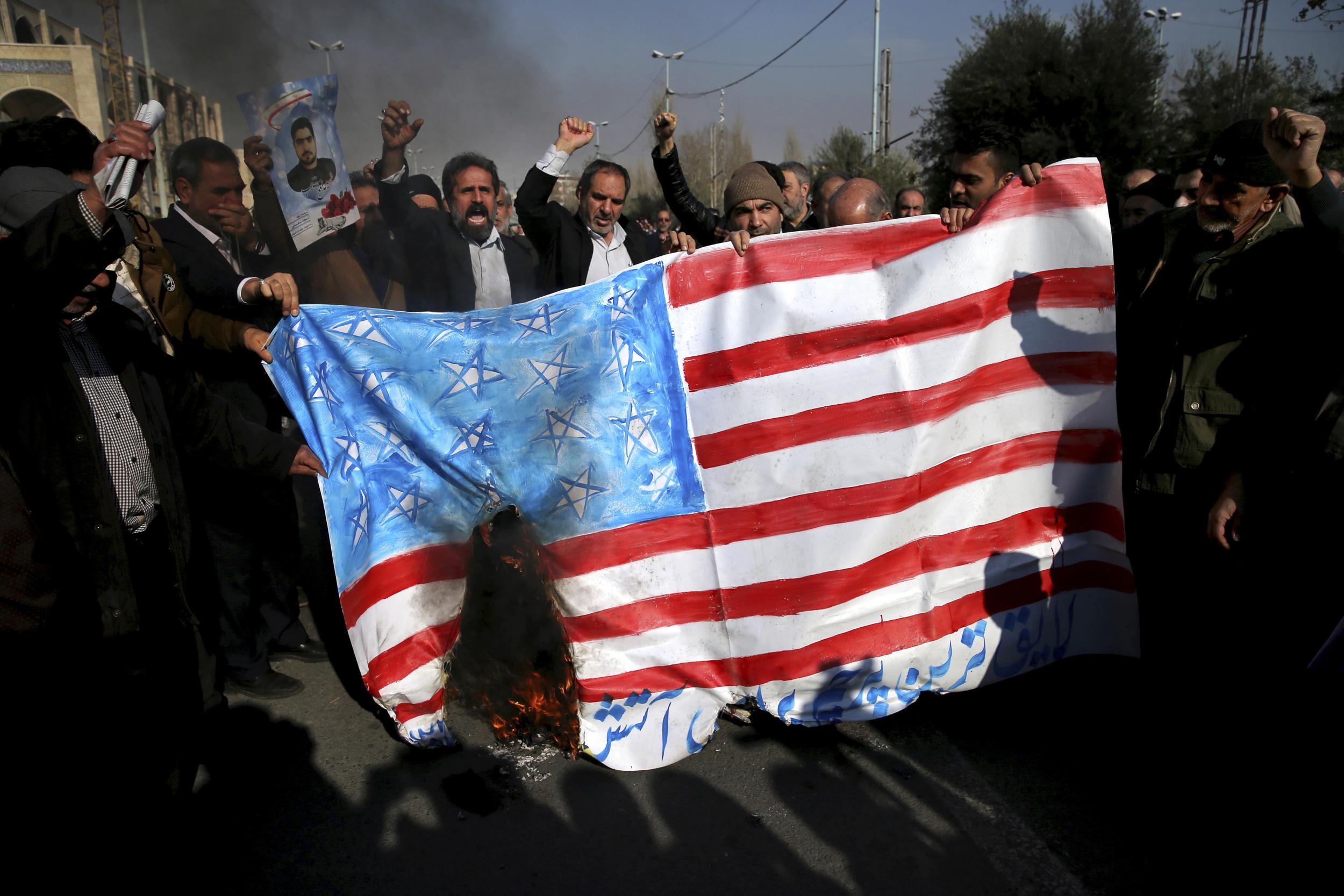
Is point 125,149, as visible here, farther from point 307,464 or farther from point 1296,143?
point 1296,143

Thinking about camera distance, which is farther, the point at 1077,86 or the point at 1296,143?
the point at 1077,86

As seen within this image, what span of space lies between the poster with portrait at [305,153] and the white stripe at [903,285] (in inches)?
75.0

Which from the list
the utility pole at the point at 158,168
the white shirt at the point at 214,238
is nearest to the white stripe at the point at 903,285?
the white shirt at the point at 214,238

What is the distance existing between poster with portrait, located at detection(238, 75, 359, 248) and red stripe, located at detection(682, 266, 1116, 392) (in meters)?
2.04

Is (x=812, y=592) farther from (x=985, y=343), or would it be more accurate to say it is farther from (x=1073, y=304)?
(x=1073, y=304)

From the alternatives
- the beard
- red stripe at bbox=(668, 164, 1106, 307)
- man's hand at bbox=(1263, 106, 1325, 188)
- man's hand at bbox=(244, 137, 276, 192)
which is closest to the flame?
red stripe at bbox=(668, 164, 1106, 307)

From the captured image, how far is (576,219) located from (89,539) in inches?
115

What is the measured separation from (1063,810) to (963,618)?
0.74m

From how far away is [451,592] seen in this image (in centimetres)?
313

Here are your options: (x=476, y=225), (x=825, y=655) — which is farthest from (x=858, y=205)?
(x=825, y=655)

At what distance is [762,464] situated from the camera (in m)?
3.16

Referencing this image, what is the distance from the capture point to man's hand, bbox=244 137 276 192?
4.03m

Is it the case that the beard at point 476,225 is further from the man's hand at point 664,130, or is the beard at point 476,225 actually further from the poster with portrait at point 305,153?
the man's hand at point 664,130

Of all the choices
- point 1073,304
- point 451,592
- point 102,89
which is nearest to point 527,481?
point 451,592
